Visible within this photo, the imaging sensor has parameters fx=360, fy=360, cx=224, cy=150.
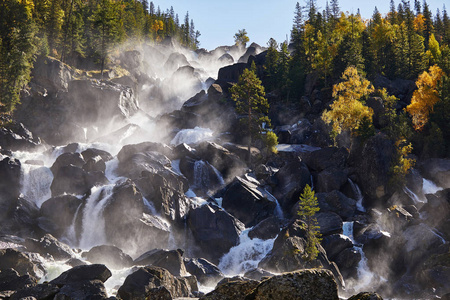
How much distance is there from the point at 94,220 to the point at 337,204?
1267 inches

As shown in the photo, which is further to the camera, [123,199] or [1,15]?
[1,15]

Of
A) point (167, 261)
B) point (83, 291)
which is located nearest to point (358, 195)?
point (167, 261)

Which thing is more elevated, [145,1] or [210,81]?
[145,1]

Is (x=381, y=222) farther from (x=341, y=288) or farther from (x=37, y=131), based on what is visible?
(x=37, y=131)

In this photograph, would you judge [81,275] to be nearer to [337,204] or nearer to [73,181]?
[73,181]

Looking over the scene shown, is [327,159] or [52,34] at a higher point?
[52,34]

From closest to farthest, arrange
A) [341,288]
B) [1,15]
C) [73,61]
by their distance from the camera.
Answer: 1. [341,288]
2. [1,15]
3. [73,61]

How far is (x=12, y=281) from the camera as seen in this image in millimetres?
24844

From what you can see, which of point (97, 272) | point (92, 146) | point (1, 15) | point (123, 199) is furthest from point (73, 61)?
point (97, 272)

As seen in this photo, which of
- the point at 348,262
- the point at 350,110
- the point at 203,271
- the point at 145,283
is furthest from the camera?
the point at 350,110

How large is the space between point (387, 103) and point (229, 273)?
47.6m

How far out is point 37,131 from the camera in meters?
65.9

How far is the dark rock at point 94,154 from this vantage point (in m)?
53.7

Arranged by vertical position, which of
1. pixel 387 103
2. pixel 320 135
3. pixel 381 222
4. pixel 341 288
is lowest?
pixel 341 288
